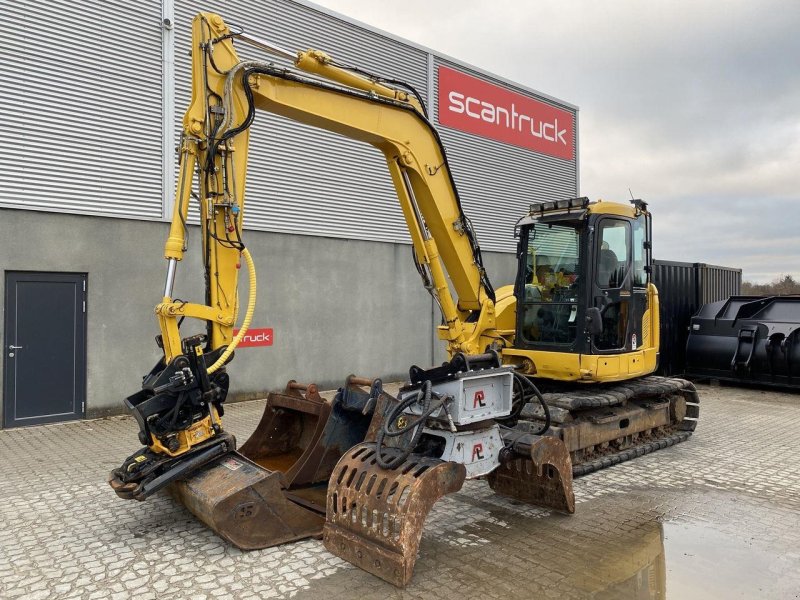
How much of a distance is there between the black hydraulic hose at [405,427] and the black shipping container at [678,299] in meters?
10.3

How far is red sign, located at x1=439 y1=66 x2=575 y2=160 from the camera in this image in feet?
47.1

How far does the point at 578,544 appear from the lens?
4.50m

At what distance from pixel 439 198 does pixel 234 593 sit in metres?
4.01

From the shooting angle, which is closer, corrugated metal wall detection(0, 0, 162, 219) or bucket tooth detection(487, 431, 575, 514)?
bucket tooth detection(487, 431, 575, 514)

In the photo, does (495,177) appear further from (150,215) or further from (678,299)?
(150,215)

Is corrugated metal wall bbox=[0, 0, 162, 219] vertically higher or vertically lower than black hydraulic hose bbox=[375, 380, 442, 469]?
higher

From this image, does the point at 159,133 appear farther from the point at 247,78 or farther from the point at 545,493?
the point at 545,493

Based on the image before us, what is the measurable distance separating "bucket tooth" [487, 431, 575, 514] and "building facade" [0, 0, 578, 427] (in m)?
6.45

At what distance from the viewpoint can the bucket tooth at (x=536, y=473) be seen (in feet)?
15.8

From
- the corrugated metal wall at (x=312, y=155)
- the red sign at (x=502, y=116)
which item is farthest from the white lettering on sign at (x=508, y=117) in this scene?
the corrugated metal wall at (x=312, y=155)

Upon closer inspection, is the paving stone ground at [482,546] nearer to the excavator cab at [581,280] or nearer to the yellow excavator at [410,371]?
the yellow excavator at [410,371]

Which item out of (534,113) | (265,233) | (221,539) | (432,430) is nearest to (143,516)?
(221,539)

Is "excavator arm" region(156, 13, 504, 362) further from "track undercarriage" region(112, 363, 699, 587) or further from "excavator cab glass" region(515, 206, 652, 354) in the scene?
"track undercarriage" region(112, 363, 699, 587)

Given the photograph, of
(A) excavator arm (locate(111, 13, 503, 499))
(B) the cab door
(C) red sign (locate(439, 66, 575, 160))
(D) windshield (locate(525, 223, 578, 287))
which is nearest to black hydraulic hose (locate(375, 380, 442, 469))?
(A) excavator arm (locate(111, 13, 503, 499))
